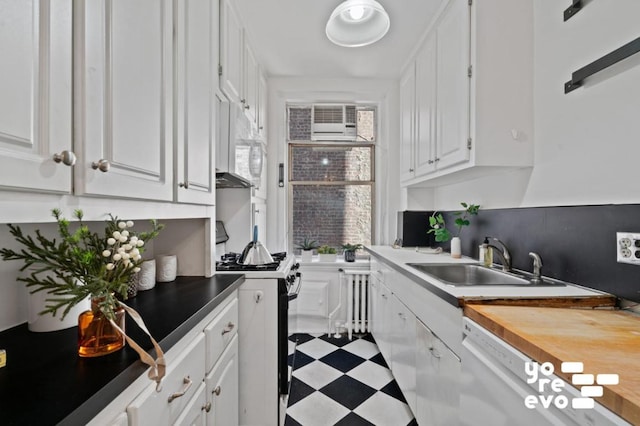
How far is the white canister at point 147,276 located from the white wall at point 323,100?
1.75 metres

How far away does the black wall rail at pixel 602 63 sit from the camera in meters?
1.12

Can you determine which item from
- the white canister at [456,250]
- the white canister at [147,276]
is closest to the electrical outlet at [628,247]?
the white canister at [456,250]

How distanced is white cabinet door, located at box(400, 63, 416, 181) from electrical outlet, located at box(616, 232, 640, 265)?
1584 millimetres

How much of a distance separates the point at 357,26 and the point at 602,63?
125cm

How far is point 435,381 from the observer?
4.66 ft

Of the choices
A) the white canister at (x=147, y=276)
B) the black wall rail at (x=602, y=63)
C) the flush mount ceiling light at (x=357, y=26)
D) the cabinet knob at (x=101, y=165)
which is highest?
the flush mount ceiling light at (x=357, y=26)

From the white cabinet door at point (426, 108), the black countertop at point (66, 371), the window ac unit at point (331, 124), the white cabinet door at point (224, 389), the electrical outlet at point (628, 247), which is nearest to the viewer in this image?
the black countertop at point (66, 371)

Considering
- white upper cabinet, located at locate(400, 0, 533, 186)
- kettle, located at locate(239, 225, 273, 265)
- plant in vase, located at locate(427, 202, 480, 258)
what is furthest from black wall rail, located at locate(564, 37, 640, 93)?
kettle, located at locate(239, 225, 273, 265)

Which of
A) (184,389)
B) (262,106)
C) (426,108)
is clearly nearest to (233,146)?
(262,106)

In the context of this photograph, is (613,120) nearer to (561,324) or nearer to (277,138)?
(561,324)

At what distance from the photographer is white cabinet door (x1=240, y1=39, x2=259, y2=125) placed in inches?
Answer: 89.7

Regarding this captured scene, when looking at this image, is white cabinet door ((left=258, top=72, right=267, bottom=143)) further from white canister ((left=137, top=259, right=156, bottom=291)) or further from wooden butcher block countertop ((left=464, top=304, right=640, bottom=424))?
wooden butcher block countertop ((left=464, top=304, right=640, bottom=424))

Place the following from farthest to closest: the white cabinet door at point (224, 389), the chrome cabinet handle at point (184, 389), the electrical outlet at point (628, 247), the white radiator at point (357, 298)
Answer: the white radiator at point (357, 298)
the white cabinet door at point (224, 389)
the electrical outlet at point (628, 247)
the chrome cabinet handle at point (184, 389)

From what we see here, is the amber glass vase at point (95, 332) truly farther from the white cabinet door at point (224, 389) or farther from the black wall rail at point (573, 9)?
the black wall rail at point (573, 9)
